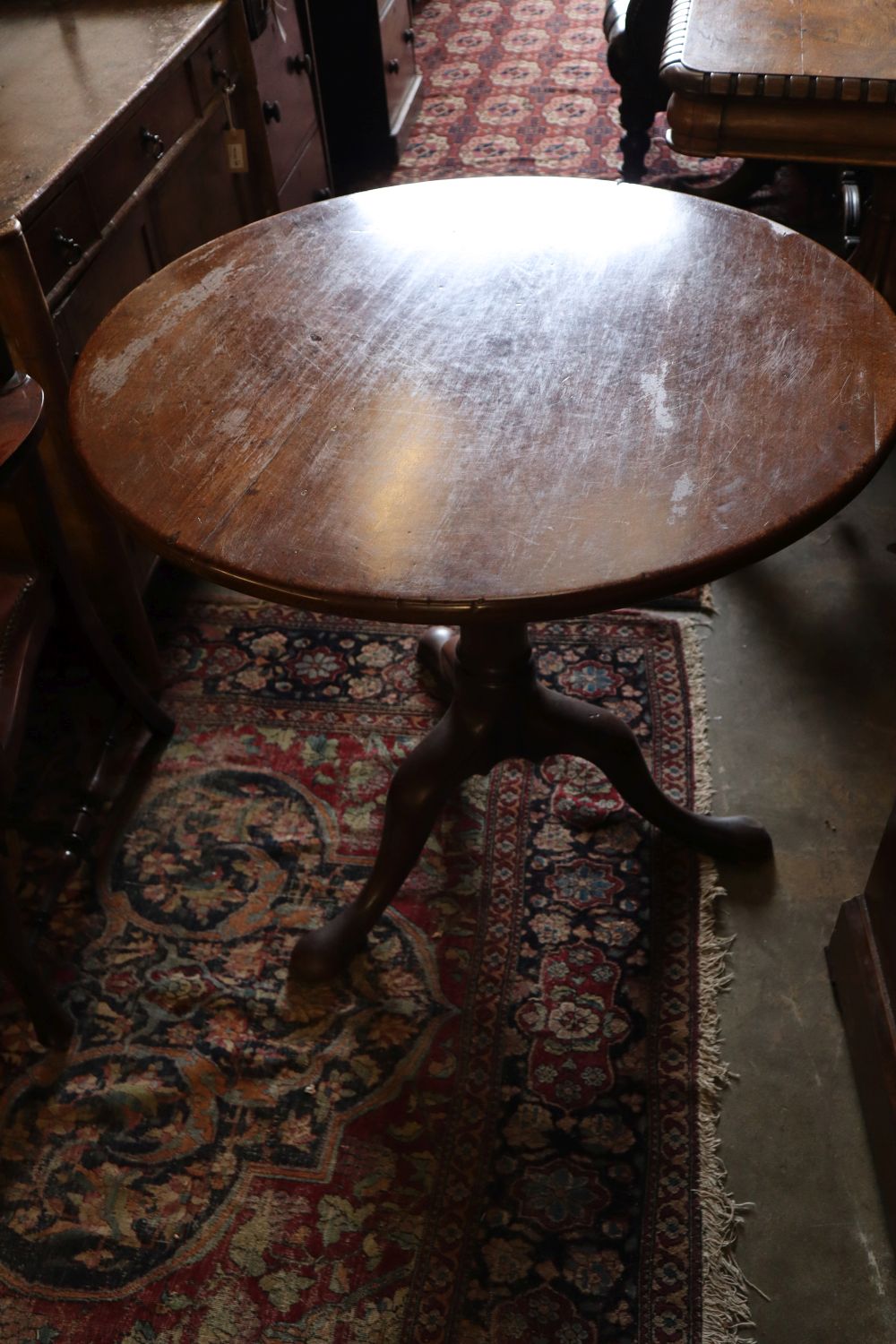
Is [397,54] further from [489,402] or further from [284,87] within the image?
[489,402]

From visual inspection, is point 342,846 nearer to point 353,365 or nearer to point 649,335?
point 353,365

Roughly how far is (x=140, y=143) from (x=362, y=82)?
6.36 ft

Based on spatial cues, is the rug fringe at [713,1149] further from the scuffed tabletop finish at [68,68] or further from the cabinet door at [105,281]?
the scuffed tabletop finish at [68,68]

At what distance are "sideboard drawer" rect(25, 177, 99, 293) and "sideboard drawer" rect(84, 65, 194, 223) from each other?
0.04 m

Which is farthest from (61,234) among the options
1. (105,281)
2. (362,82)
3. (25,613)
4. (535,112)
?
(535,112)

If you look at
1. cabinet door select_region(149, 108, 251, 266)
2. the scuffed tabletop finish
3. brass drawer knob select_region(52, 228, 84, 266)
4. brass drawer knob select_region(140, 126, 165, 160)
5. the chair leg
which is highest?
the scuffed tabletop finish

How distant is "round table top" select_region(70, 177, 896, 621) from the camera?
3.34 ft

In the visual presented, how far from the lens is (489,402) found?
1.20 meters

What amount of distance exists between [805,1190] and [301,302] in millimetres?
1235

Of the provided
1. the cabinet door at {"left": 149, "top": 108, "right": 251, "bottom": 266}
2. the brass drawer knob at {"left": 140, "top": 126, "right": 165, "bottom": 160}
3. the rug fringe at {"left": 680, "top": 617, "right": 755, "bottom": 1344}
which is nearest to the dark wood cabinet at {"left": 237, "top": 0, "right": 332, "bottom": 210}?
the cabinet door at {"left": 149, "top": 108, "right": 251, "bottom": 266}

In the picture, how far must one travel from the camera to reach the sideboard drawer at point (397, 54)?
3.53 meters

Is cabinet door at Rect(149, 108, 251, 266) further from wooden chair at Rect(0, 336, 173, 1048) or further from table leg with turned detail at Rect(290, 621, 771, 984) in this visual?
table leg with turned detail at Rect(290, 621, 771, 984)

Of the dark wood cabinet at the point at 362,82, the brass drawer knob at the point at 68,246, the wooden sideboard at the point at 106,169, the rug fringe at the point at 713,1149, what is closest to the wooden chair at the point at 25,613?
the wooden sideboard at the point at 106,169

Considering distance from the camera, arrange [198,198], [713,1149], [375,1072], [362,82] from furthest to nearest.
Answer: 1. [362,82]
2. [198,198]
3. [375,1072]
4. [713,1149]
